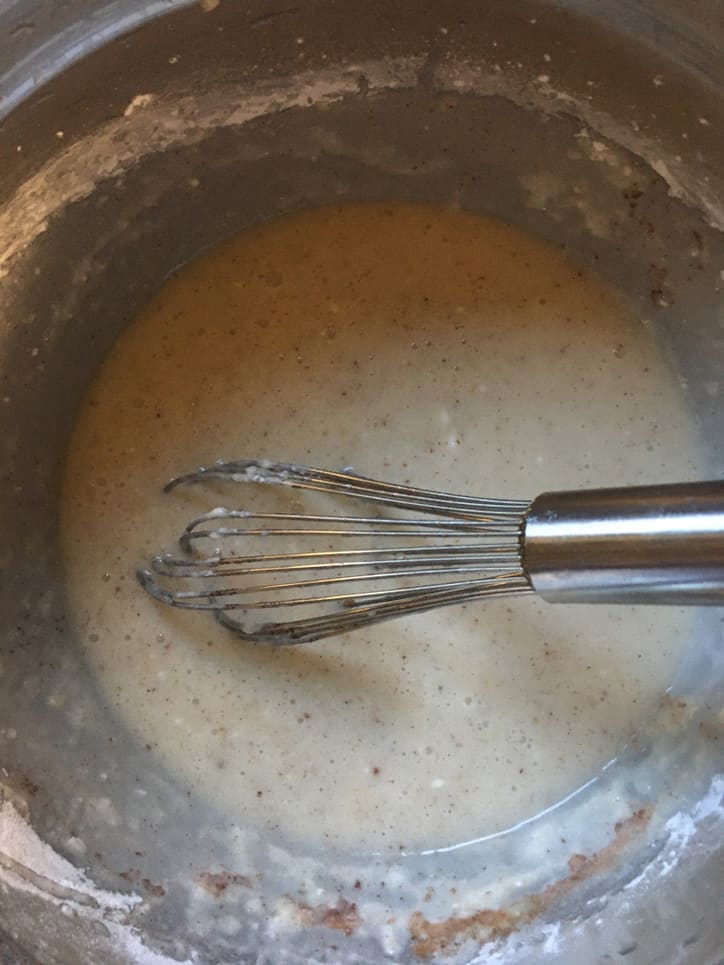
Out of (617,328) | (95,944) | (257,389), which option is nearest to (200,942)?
(95,944)

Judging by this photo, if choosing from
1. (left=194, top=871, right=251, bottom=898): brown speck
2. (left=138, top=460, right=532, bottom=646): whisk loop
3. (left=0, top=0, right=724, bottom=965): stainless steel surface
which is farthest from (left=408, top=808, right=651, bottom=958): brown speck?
(left=138, top=460, right=532, bottom=646): whisk loop

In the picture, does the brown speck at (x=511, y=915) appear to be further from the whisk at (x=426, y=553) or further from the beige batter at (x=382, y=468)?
the whisk at (x=426, y=553)

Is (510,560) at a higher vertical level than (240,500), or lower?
lower

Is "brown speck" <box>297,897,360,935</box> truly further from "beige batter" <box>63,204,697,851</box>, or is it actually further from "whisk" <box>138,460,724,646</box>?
"whisk" <box>138,460,724,646</box>

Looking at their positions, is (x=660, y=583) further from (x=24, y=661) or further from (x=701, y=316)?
(x=24, y=661)

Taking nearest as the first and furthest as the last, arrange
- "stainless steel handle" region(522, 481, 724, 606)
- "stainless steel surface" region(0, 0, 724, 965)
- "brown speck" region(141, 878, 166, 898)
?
"stainless steel handle" region(522, 481, 724, 606), "stainless steel surface" region(0, 0, 724, 965), "brown speck" region(141, 878, 166, 898)

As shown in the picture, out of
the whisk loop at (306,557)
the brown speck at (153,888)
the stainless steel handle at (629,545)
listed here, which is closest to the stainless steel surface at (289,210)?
the brown speck at (153,888)
